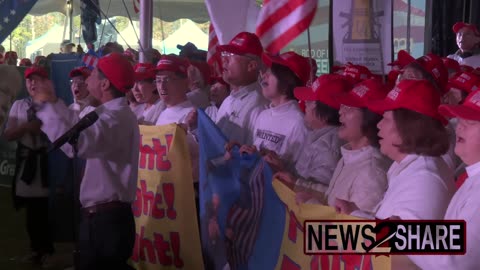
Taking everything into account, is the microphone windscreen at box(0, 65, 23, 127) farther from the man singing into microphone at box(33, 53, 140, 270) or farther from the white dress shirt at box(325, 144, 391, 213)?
the white dress shirt at box(325, 144, 391, 213)

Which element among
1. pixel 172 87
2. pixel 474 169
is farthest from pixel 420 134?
pixel 172 87

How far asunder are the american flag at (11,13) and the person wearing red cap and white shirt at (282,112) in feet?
6.81

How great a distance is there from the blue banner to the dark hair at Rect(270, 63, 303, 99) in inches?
22.0

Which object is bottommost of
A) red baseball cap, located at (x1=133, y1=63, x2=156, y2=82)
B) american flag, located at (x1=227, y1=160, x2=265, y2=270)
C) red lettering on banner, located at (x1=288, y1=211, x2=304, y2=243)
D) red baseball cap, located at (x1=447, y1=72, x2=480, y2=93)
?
american flag, located at (x1=227, y1=160, x2=265, y2=270)

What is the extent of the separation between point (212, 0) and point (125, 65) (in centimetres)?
232

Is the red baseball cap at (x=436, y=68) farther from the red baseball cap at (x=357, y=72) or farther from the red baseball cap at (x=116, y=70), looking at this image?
the red baseball cap at (x=116, y=70)

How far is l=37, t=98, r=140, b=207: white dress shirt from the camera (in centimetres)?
547

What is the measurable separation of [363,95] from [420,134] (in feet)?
2.13

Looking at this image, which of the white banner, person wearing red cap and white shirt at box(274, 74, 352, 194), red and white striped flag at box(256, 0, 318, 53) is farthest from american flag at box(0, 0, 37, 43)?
the white banner

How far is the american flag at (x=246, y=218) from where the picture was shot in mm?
5037

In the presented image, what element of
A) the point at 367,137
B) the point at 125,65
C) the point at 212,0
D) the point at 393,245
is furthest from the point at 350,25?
the point at 393,245

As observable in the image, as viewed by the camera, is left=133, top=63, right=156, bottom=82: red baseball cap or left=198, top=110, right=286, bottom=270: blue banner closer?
left=198, top=110, right=286, bottom=270: blue banner

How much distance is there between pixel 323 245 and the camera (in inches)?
152

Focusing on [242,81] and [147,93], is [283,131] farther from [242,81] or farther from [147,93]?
[147,93]
